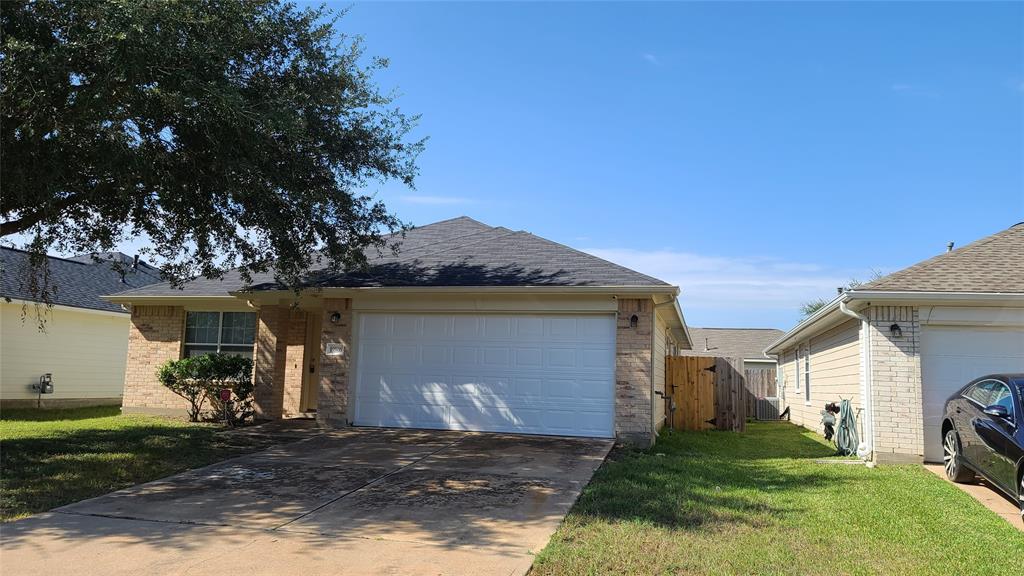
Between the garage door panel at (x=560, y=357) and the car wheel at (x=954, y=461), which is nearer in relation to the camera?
the car wheel at (x=954, y=461)

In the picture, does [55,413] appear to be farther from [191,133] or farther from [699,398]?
[699,398]

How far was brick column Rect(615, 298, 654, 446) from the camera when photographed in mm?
10828

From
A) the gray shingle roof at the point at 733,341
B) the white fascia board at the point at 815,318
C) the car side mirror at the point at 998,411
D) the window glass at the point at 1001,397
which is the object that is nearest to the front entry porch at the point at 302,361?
the white fascia board at the point at 815,318

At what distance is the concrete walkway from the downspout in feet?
3.85

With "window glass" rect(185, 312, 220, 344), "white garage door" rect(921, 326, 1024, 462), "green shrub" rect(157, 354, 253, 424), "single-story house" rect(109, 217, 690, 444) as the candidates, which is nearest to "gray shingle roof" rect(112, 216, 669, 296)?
"single-story house" rect(109, 217, 690, 444)

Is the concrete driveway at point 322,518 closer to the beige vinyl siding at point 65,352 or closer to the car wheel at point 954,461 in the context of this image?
the car wheel at point 954,461

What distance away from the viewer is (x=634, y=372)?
11008 millimetres

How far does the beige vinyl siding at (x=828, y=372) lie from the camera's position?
11391 millimetres

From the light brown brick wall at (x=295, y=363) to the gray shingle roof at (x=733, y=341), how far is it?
23936 millimetres

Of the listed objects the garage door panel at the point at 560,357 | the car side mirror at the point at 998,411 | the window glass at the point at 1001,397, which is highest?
the garage door panel at the point at 560,357

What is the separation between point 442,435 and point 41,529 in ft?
21.0

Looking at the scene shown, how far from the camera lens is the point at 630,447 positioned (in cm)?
1044

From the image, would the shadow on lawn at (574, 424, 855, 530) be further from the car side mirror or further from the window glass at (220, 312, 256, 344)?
the window glass at (220, 312, 256, 344)

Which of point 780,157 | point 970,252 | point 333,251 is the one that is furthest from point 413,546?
point 780,157
